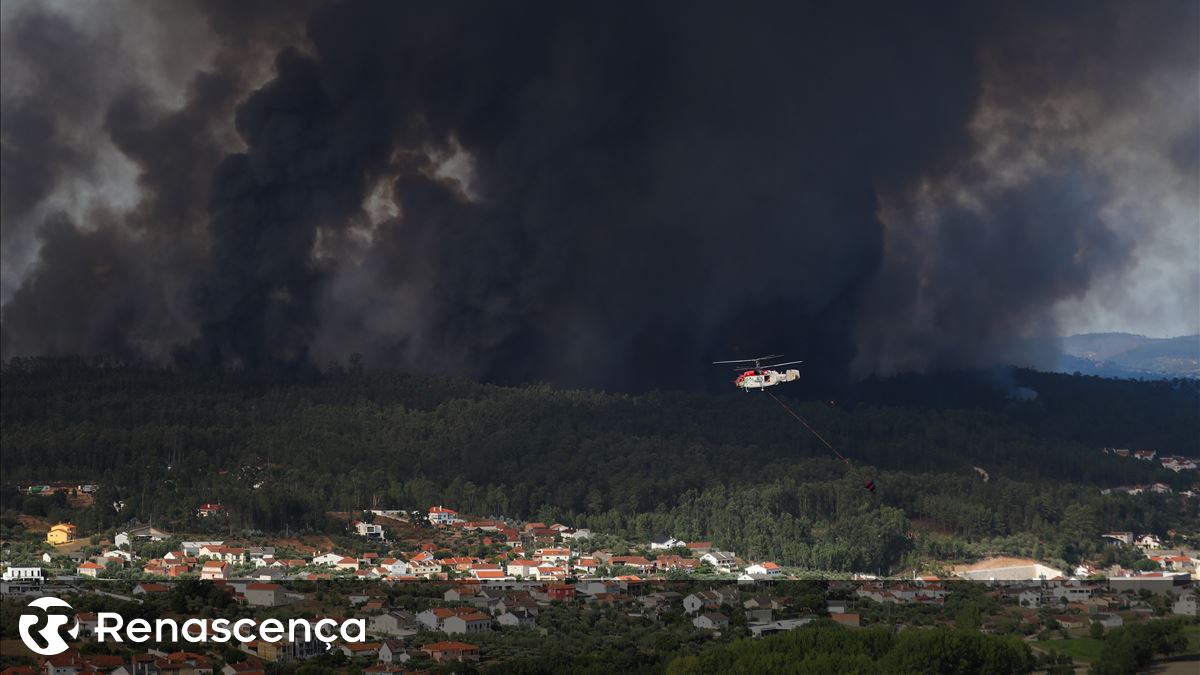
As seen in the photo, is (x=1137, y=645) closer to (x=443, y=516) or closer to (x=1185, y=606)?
(x=1185, y=606)

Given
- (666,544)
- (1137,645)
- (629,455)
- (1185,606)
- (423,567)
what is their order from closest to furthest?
(1137,645)
(1185,606)
(423,567)
(666,544)
(629,455)

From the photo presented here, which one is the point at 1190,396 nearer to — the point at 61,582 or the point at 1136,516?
the point at 1136,516

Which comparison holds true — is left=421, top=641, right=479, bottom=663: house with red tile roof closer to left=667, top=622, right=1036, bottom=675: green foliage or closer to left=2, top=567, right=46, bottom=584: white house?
left=667, top=622, right=1036, bottom=675: green foliage

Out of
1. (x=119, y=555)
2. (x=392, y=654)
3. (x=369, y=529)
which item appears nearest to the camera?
(x=392, y=654)

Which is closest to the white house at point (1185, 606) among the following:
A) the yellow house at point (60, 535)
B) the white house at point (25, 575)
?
the white house at point (25, 575)

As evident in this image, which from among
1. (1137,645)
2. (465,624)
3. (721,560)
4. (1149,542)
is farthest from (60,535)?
(1137,645)
